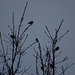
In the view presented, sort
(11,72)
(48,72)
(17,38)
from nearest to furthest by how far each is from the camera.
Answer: (11,72) → (17,38) → (48,72)

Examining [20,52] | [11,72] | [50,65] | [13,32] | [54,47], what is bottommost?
[11,72]

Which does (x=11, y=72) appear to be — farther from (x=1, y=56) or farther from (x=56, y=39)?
(x=56, y=39)

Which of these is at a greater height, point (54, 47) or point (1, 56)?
point (54, 47)

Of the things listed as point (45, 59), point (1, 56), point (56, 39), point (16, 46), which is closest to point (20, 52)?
point (16, 46)

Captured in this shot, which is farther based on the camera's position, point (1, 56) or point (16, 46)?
point (1, 56)

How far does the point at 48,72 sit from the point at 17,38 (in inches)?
54.2

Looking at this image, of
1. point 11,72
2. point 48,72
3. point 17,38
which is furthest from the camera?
point 48,72

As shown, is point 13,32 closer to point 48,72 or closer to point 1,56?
point 1,56

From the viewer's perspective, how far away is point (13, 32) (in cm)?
275

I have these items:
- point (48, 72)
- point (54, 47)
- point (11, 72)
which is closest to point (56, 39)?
point (54, 47)

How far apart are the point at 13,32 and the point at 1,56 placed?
0.72 metres

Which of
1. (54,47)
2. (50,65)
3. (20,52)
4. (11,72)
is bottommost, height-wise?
(11,72)

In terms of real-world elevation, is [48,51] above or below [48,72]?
above

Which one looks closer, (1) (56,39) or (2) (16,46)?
(2) (16,46)
